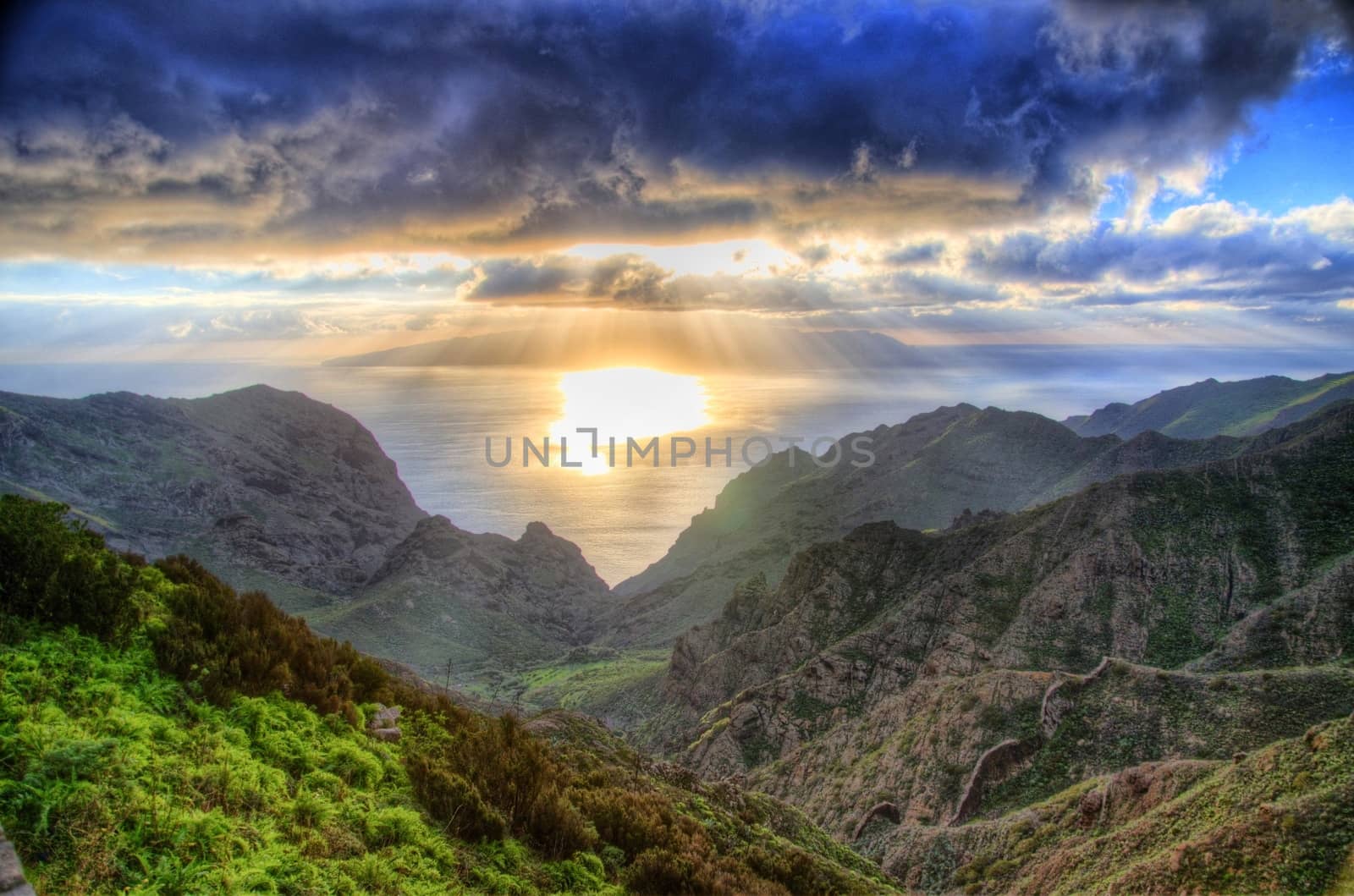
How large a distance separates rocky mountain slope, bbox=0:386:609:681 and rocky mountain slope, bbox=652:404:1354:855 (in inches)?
1737

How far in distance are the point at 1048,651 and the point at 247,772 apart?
4191cm

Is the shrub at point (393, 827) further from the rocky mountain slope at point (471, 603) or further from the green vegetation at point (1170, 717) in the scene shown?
the rocky mountain slope at point (471, 603)

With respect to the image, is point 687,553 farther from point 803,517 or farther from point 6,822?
point 6,822

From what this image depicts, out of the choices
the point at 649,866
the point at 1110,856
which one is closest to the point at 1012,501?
the point at 1110,856

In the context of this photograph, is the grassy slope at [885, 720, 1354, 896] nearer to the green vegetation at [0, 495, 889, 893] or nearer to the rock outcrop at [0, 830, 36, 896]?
the green vegetation at [0, 495, 889, 893]

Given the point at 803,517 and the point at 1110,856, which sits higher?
the point at 1110,856

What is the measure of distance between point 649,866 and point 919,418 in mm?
157110

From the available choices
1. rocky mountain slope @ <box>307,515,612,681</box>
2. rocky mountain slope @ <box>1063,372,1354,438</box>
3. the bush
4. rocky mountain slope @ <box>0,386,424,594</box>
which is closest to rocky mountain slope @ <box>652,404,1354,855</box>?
the bush

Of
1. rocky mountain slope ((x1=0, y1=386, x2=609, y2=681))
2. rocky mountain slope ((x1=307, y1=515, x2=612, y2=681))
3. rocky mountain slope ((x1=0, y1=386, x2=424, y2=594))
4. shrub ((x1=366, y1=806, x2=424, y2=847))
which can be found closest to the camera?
shrub ((x1=366, y1=806, x2=424, y2=847))

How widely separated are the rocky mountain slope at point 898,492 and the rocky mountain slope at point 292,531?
17274 mm

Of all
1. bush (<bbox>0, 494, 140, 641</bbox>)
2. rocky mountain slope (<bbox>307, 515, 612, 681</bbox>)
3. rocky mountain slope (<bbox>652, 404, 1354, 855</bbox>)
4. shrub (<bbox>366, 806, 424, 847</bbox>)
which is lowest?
rocky mountain slope (<bbox>307, 515, 612, 681</bbox>)

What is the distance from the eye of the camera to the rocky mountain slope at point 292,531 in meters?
88.9

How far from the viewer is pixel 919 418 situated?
15525 cm

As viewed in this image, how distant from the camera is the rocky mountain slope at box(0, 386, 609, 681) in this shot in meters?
88.9
